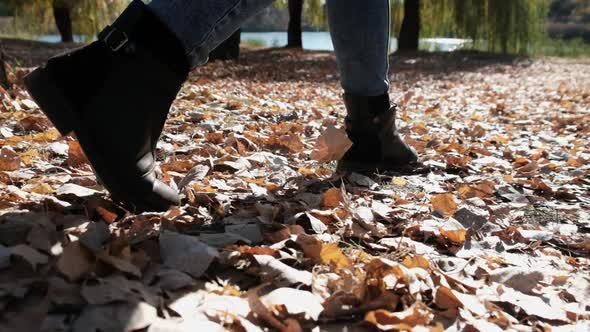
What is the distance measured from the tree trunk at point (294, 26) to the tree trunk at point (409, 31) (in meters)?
2.85

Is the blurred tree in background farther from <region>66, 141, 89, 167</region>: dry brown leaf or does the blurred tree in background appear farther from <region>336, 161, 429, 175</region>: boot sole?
<region>336, 161, 429, 175</region>: boot sole

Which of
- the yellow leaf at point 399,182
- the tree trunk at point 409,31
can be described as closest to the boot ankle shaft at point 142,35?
the yellow leaf at point 399,182

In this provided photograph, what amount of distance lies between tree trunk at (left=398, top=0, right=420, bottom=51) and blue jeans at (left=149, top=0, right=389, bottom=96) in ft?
44.7

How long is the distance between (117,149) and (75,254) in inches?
10.4

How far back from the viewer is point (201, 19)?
109cm

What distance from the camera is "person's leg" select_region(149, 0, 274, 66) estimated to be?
3.52 ft

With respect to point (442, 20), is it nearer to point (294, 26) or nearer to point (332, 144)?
point (294, 26)

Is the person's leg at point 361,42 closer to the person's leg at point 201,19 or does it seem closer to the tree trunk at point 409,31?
the person's leg at point 201,19

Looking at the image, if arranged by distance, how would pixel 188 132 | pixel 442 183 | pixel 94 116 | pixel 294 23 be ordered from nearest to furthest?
1. pixel 94 116
2. pixel 442 183
3. pixel 188 132
4. pixel 294 23

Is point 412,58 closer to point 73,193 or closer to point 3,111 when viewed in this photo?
point 3,111

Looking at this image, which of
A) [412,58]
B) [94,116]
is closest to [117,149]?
[94,116]

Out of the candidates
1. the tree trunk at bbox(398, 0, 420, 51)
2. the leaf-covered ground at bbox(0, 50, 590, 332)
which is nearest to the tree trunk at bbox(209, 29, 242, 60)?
the tree trunk at bbox(398, 0, 420, 51)

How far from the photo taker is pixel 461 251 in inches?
46.7

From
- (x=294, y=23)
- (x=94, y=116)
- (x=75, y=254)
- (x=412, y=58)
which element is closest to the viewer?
(x=75, y=254)
